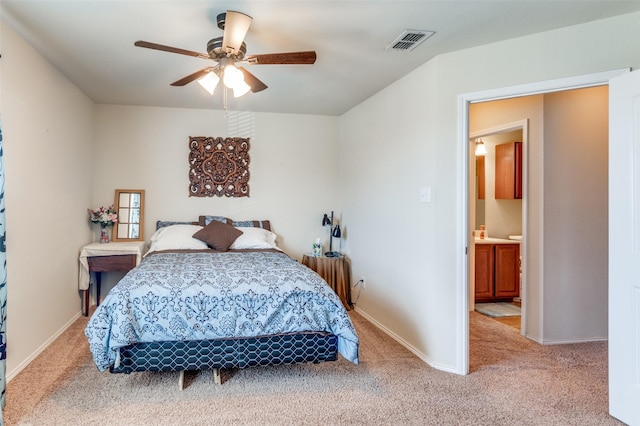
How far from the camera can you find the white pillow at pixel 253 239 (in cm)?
405

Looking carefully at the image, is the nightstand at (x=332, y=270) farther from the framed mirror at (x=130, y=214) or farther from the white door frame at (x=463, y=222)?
the framed mirror at (x=130, y=214)

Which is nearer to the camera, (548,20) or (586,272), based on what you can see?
(548,20)

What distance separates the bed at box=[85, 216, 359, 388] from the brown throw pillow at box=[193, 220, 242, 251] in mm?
1189

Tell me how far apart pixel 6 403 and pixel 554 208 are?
4.24 meters

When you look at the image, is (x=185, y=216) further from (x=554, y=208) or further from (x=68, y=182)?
(x=554, y=208)

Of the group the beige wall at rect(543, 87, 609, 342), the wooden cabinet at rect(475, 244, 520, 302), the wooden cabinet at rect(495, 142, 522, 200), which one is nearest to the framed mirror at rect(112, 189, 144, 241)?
the wooden cabinet at rect(475, 244, 520, 302)

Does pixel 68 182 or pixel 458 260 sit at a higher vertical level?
pixel 68 182

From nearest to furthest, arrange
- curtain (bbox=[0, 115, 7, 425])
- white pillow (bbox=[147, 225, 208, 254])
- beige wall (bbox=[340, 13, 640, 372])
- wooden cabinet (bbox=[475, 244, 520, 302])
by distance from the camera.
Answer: curtain (bbox=[0, 115, 7, 425])
beige wall (bbox=[340, 13, 640, 372])
white pillow (bbox=[147, 225, 208, 254])
wooden cabinet (bbox=[475, 244, 520, 302])

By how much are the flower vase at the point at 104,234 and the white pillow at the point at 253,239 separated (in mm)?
1463

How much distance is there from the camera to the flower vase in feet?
14.1

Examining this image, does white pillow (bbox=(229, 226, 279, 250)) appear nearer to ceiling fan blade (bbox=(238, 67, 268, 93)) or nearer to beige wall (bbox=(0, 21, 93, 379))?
beige wall (bbox=(0, 21, 93, 379))

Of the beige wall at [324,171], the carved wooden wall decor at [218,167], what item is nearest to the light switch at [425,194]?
the beige wall at [324,171]

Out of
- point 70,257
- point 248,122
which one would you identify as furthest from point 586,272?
point 70,257

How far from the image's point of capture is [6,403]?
90.1 inches
